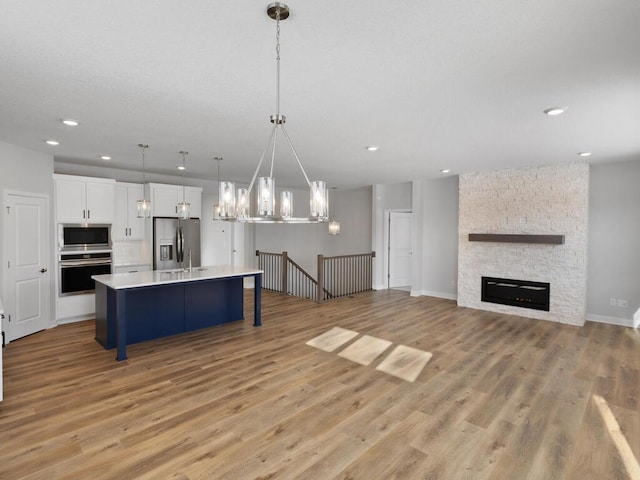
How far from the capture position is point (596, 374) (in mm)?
3750

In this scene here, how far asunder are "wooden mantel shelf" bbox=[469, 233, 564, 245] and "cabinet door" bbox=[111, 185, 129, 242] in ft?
21.2

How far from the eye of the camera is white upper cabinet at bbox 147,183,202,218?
6.52m

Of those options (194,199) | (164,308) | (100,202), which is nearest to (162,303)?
(164,308)

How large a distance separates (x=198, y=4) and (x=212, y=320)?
444cm

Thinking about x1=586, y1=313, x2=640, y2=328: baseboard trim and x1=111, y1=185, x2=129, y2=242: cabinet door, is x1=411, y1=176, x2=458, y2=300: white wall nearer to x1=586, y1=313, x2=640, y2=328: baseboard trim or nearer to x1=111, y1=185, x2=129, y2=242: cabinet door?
x1=586, y1=313, x2=640, y2=328: baseboard trim

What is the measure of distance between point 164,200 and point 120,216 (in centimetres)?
81

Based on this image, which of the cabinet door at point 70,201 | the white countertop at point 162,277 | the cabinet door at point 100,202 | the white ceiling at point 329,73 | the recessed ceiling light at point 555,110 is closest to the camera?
the white ceiling at point 329,73

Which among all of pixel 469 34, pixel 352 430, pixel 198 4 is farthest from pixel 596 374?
pixel 198 4

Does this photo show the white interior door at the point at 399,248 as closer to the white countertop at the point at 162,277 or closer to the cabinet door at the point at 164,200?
the white countertop at the point at 162,277

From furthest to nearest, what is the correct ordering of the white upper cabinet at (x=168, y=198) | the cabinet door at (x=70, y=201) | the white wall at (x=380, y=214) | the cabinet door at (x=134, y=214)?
the white wall at (x=380, y=214)
the white upper cabinet at (x=168, y=198)
the cabinet door at (x=134, y=214)
the cabinet door at (x=70, y=201)

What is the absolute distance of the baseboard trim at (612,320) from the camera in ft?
18.2

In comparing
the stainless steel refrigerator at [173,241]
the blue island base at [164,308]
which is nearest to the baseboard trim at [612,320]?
the blue island base at [164,308]

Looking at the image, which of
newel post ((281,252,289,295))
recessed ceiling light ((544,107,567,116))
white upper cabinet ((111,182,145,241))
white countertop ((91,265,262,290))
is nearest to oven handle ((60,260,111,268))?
white upper cabinet ((111,182,145,241))

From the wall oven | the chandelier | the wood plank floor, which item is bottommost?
the wood plank floor
